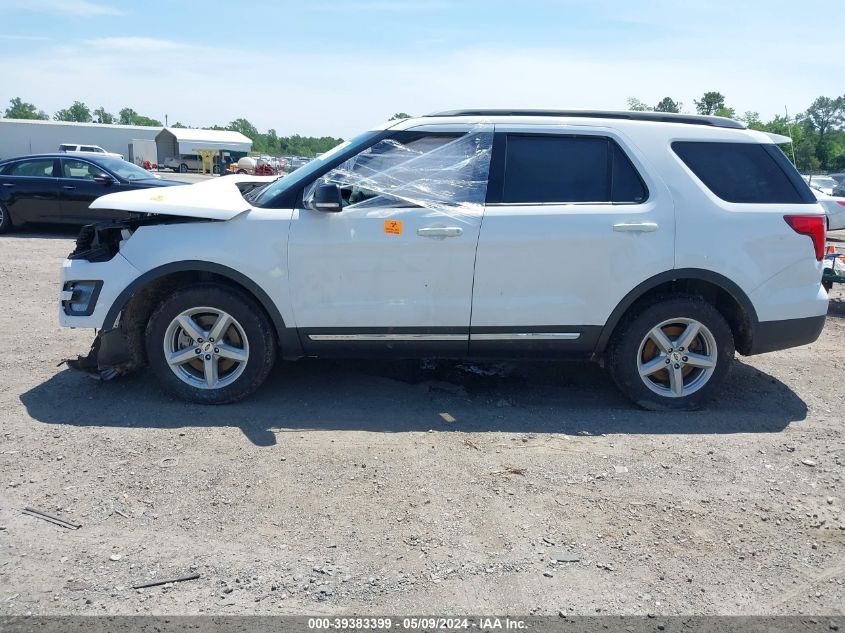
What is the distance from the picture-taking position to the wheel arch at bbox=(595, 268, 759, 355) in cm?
500

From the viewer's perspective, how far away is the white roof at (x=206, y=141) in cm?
6192

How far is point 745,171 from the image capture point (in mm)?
5152

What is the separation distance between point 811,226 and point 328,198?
10.9 ft

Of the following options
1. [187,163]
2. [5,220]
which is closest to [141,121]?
[187,163]

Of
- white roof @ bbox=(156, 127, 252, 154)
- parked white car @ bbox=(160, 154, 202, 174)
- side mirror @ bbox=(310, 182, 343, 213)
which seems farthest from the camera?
parked white car @ bbox=(160, 154, 202, 174)

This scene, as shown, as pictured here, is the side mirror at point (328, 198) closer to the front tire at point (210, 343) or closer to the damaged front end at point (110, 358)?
the front tire at point (210, 343)

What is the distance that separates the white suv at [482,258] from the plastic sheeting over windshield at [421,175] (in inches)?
0.5

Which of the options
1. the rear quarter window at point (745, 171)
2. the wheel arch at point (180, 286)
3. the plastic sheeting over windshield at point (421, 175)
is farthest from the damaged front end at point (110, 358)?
the rear quarter window at point (745, 171)

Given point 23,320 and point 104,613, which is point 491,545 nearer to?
point 104,613

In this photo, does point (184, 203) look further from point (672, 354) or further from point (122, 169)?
point (122, 169)

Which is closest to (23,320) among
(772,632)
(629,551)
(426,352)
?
(426,352)

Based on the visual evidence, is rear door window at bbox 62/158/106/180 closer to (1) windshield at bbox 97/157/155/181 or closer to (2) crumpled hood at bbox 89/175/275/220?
(1) windshield at bbox 97/157/155/181

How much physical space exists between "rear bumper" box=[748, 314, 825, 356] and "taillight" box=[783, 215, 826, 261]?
462 millimetres

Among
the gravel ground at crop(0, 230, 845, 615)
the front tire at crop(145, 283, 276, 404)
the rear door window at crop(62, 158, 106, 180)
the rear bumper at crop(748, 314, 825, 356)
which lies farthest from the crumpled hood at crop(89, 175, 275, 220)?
the rear door window at crop(62, 158, 106, 180)
